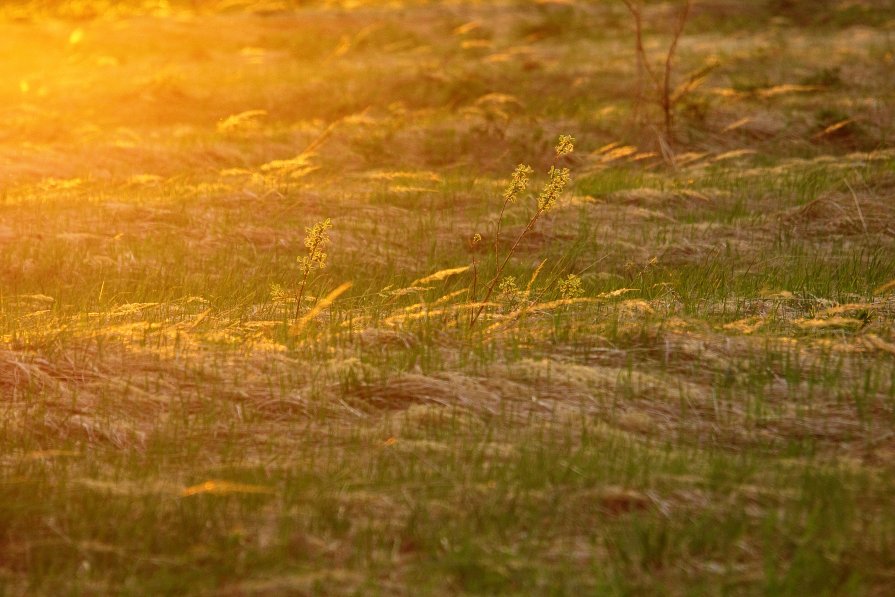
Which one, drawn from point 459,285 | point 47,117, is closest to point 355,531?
point 459,285

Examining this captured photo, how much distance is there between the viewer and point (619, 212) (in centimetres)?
992

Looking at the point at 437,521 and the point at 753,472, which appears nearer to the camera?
the point at 437,521

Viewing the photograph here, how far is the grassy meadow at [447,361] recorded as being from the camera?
4.05 meters

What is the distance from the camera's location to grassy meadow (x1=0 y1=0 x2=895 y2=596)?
4.05 metres

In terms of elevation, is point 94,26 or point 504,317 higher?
point 94,26

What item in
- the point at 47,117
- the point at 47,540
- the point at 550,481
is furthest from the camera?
the point at 47,117

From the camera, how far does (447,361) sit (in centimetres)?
567

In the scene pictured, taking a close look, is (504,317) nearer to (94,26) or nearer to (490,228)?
(490,228)

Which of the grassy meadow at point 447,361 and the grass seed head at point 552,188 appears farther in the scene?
the grass seed head at point 552,188

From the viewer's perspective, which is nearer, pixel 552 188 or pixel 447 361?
pixel 447 361

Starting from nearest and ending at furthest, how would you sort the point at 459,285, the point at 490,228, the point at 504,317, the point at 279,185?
the point at 504,317, the point at 459,285, the point at 490,228, the point at 279,185

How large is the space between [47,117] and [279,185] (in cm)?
566

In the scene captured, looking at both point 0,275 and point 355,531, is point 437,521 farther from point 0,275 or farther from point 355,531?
point 0,275

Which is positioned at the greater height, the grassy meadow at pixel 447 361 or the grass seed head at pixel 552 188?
the grass seed head at pixel 552 188
